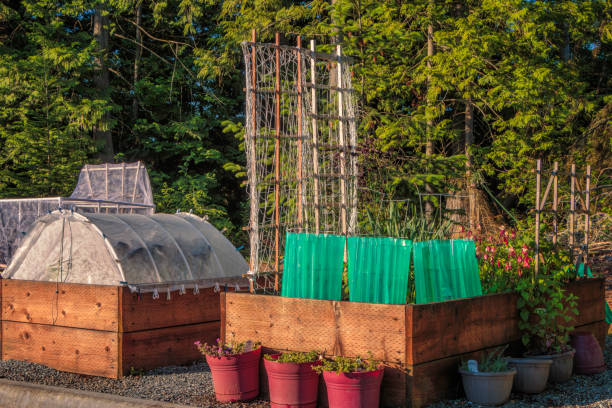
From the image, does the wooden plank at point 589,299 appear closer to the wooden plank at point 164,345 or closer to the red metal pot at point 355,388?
the red metal pot at point 355,388

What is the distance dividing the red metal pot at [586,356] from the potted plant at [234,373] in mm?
3335

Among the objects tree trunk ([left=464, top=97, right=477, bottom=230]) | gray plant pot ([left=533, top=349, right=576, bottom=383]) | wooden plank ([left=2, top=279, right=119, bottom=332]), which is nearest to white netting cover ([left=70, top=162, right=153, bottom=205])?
wooden plank ([left=2, top=279, right=119, bottom=332])

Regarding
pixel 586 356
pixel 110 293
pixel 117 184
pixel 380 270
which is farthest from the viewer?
pixel 117 184

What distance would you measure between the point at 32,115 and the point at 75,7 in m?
3.37

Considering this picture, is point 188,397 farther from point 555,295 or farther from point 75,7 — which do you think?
point 75,7

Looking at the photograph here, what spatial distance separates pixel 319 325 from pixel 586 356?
3024mm

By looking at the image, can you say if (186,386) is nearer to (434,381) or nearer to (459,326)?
(434,381)

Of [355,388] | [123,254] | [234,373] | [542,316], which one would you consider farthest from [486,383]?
[123,254]

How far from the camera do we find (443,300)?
5617 millimetres

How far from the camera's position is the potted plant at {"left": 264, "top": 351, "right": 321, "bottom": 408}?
5.07 m

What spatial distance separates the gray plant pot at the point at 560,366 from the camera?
19.9ft

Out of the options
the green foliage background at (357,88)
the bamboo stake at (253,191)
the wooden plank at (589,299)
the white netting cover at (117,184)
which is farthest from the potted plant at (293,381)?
the white netting cover at (117,184)

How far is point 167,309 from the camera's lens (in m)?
7.20

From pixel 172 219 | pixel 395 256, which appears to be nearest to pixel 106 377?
pixel 172 219
